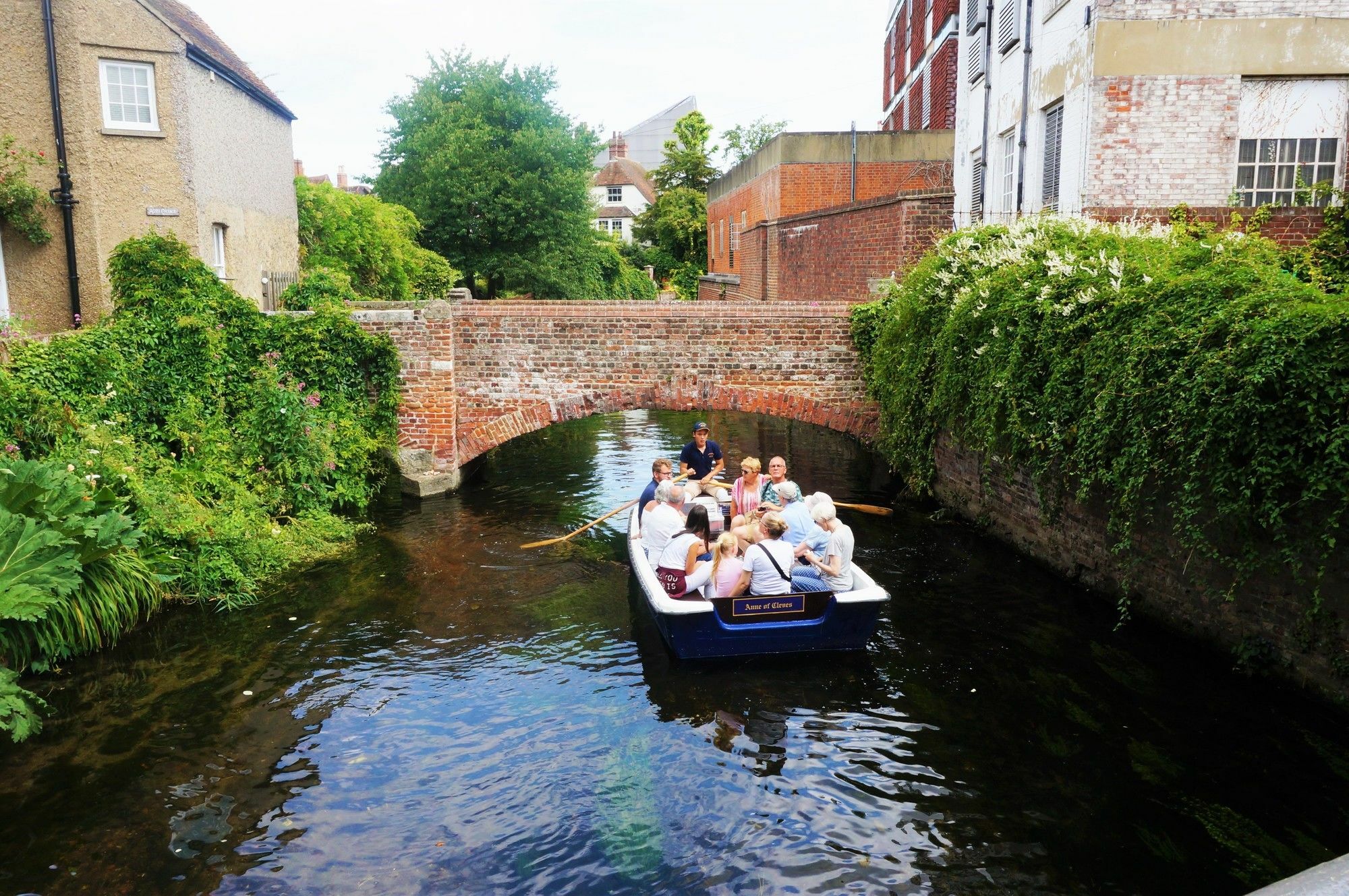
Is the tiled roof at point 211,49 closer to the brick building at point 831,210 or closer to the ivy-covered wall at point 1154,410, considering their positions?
the brick building at point 831,210

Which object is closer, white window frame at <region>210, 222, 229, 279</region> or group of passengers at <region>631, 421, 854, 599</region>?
group of passengers at <region>631, 421, 854, 599</region>

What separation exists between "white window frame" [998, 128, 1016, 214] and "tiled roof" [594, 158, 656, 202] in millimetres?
48115

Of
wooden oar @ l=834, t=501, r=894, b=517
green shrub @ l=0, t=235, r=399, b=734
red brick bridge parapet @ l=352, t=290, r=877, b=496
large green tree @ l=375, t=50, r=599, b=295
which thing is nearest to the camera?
green shrub @ l=0, t=235, r=399, b=734

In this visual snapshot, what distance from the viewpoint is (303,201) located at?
2289 centimetres

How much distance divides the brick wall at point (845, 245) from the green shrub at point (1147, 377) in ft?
10.4

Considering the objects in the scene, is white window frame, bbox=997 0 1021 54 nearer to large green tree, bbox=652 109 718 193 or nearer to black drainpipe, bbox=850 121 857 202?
black drainpipe, bbox=850 121 857 202

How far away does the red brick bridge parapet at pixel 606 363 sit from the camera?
14.3 m

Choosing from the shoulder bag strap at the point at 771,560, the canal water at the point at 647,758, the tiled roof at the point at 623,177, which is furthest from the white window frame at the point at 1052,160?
the tiled roof at the point at 623,177

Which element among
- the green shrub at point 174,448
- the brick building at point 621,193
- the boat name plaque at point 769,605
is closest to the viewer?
the boat name plaque at point 769,605

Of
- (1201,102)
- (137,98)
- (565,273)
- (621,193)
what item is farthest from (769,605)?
(621,193)

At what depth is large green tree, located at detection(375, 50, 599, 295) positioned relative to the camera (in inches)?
1120

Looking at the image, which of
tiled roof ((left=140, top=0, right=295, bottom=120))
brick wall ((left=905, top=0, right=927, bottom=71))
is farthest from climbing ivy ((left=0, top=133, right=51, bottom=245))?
brick wall ((left=905, top=0, right=927, bottom=71))

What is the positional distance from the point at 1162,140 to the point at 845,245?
21.8 feet

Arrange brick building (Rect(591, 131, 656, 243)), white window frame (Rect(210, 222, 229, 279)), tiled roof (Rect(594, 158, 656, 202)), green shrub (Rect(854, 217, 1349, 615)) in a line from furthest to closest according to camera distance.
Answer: tiled roof (Rect(594, 158, 656, 202)) → brick building (Rect(591, 131, 656, 243)) → white window frame (Rect(210, 222, 229, 279)) → green shrub (Rect(854, 217, 1349, 615))
